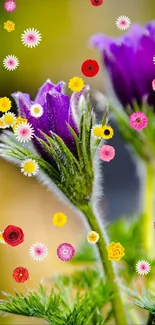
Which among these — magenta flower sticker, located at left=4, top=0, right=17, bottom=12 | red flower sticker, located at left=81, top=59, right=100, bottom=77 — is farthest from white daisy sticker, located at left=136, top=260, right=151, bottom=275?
magenta flower sticker, located at left=4, top=0, right=17, bottom=12

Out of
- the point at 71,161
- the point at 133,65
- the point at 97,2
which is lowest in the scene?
the point at 71,161

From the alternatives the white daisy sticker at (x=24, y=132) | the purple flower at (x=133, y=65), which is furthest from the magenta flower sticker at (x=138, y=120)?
the white daisy sticker at (x=24, y=132)

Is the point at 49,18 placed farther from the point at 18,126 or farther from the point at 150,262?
the point at 150,262

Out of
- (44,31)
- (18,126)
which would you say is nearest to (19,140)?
(18,126)

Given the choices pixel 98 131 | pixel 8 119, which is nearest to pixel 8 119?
pixel 8 119

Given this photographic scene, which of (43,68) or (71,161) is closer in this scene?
(71,161)

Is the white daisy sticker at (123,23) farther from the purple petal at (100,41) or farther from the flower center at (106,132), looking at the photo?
the flower center at (106,132)

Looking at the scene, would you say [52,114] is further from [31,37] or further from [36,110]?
[31,37]

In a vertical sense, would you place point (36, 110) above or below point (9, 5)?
below
